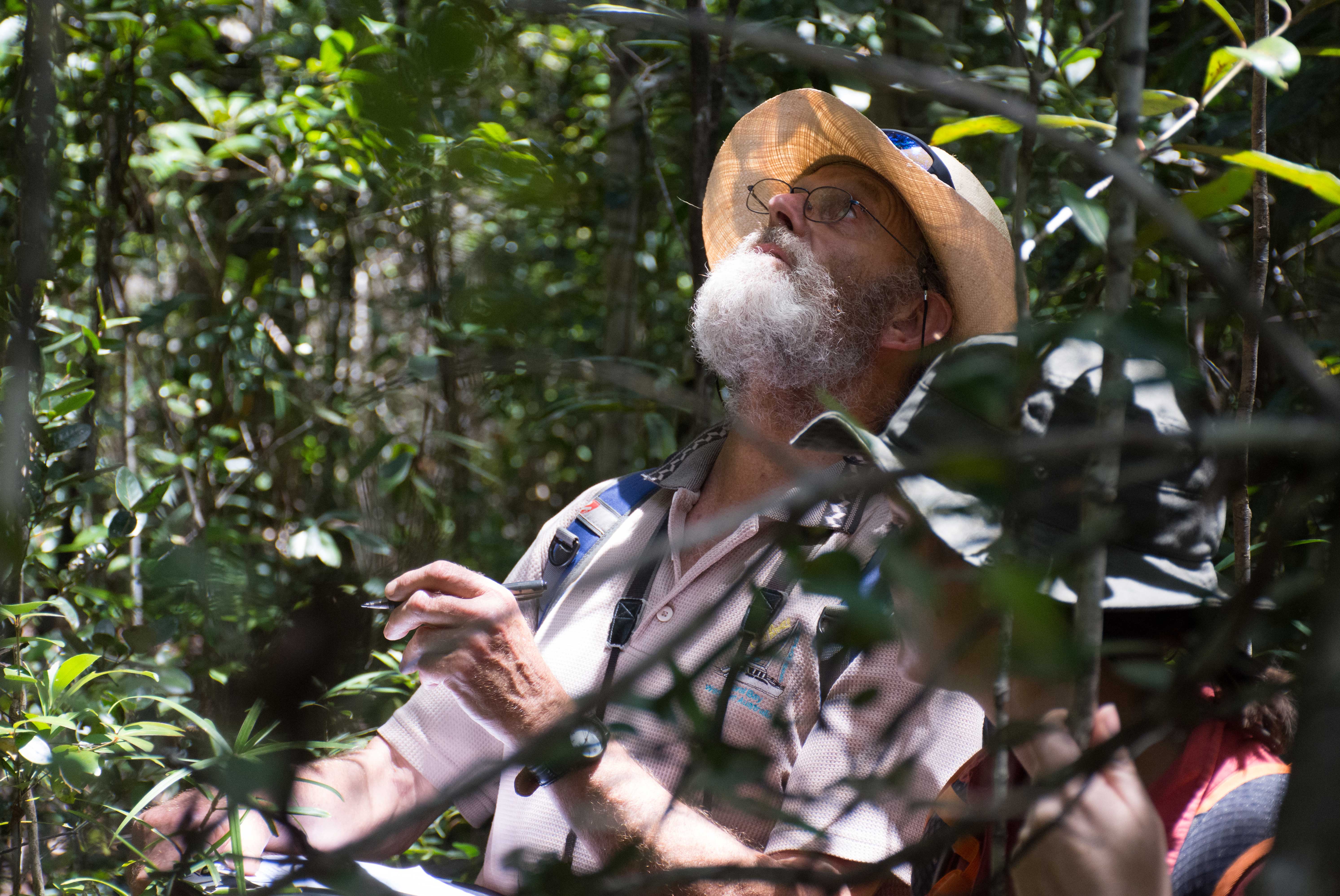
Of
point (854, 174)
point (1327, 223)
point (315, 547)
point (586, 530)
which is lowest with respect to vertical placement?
point (315, 547)

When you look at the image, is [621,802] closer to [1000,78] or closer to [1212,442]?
[1212,442]

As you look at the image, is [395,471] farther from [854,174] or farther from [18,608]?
[854,174]

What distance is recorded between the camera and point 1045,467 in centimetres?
62

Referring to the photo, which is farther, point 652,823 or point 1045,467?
point 652,823

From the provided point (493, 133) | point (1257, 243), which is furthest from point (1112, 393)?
point (1257, 243)

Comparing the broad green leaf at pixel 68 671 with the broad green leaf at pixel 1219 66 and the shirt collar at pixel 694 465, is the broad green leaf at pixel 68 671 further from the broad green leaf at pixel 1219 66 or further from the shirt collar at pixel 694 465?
the broad green leaf at pixel 1219 66

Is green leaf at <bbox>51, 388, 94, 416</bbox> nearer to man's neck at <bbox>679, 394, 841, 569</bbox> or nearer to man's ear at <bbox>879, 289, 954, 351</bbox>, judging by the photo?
man's neck at <bbox>679, 394, 841, 569</bbox>

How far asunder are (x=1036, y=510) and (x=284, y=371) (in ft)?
8.19

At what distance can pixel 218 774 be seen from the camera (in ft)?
1.73

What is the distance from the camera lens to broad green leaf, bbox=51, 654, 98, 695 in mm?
1406

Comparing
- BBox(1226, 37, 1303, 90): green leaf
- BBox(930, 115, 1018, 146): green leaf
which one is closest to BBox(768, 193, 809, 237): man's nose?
BBox(930, 115, 1018, 146): green leaf

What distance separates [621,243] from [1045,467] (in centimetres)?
245

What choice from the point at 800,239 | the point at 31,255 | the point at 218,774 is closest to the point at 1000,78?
the point at 800,239

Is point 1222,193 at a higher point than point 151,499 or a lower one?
higher
